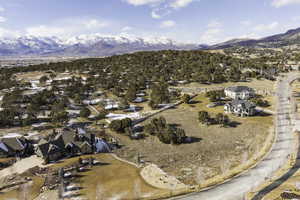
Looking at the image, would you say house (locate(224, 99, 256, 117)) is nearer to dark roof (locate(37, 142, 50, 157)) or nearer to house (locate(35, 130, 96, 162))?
house (locate(35, 130, 96, 162))

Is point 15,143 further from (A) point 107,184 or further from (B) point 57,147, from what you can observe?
(A) point 107,184

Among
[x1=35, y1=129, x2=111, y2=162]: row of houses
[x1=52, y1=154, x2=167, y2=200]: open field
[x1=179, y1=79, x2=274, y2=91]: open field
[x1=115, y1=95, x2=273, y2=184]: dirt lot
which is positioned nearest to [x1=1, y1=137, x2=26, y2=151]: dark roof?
[x1=35, y1=129, x2=111, y2=162]: row of houses

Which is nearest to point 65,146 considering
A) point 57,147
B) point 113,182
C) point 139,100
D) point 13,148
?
point 57,147

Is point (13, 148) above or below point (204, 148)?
above

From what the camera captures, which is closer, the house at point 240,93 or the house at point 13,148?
the house at point 13,148

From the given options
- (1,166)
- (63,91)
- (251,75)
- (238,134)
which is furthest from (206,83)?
(1,166)

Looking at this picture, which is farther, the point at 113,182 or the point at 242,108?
the point at 242,108

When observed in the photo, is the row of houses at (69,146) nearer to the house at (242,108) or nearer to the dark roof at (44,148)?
the dark roof at (44,148)

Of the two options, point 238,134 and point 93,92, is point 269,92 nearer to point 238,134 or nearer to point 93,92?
point 238,134

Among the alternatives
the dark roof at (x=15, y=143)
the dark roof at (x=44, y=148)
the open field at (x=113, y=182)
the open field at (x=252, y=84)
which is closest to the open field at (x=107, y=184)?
the open field at (x=113, y=182)
